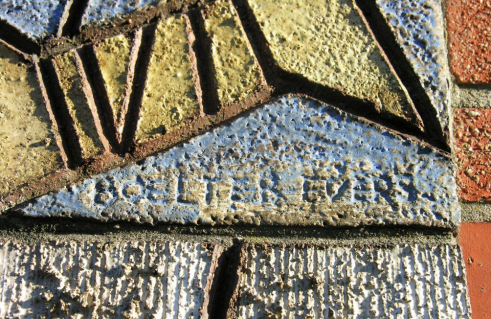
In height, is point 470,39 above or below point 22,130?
above

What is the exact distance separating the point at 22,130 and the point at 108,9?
0.74ft

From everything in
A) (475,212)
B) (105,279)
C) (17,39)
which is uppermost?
(17,39)

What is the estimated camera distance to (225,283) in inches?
29.3

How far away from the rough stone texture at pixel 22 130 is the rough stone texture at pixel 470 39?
63 cm

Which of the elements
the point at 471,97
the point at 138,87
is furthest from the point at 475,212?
the point at 138,87

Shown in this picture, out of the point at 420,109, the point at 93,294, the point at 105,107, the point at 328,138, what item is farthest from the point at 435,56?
the point at 93,294

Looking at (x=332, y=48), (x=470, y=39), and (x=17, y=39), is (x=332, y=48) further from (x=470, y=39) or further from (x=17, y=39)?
(x=17, y=39)

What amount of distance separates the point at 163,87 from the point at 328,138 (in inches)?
10.0

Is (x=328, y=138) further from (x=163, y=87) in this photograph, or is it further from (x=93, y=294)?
(x=93, y=294)

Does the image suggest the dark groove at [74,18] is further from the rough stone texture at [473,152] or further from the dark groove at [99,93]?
the rough stone texture at [473,152]

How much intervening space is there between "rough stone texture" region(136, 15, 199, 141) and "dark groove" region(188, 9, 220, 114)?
0.05ft

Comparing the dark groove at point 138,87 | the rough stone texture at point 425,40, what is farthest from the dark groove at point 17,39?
the rough stone texture at point 425,40

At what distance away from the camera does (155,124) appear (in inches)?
31.6

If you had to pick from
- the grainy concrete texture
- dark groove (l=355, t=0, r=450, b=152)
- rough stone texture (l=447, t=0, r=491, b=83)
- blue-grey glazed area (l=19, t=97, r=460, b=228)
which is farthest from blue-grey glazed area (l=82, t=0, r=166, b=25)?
the grainy concrete texture
